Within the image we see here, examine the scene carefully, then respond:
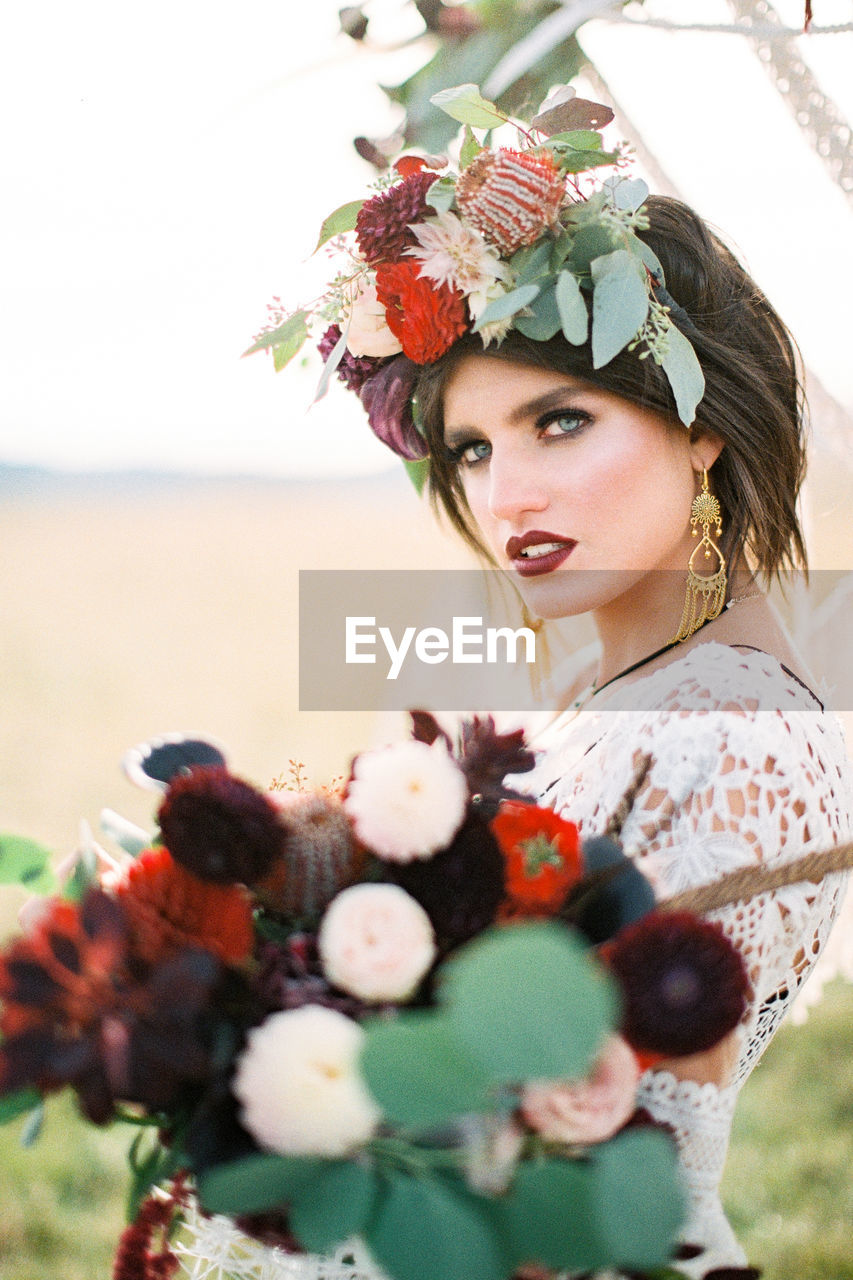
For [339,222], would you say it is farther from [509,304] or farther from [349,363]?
[509,304]

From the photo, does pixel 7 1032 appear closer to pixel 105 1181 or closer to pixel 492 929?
pixel 492 929

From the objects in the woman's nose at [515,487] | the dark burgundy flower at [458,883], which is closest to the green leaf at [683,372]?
the woman's nose at [515,487]

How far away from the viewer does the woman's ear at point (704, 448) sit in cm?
154

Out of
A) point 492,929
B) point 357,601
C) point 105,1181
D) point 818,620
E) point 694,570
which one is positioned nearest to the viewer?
point 492,929

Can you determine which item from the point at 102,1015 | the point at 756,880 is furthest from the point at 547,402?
the point at 102,1015

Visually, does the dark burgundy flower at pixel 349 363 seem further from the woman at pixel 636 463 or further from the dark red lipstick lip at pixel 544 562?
the dark red lipstick lip at pixel 544 562

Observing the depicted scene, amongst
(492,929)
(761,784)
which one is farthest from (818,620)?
(492,929)

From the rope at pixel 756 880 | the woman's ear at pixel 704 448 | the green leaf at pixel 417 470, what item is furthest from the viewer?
the green leaf at pixel 417 470

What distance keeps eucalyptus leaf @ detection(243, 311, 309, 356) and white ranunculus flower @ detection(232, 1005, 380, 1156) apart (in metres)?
1.32

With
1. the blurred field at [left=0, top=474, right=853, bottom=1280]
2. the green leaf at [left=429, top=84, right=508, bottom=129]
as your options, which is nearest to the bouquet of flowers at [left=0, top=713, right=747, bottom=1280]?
the green leaf at [left=429, top=84, right=508, bottom=129]

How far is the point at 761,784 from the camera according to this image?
46.0 inches

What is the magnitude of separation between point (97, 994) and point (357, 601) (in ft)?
20.6

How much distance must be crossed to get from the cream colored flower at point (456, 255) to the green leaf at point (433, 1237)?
1.18m

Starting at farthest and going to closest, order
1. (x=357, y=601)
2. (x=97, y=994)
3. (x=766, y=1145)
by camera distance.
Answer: (x=357, y=601) → (x=766, y=1145) → (x=97, y=994)
